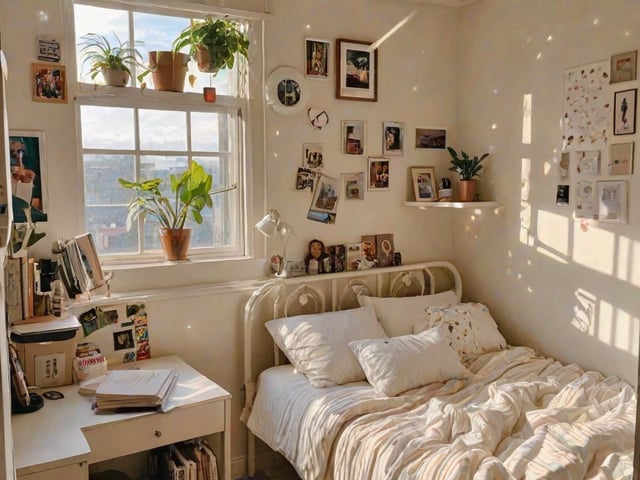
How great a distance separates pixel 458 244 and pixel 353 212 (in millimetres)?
748

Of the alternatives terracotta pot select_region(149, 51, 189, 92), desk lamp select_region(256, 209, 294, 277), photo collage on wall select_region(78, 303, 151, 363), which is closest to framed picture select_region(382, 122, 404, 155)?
desk lamp select_region(256, 209, 294, 277)

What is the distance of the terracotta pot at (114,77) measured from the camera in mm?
2482

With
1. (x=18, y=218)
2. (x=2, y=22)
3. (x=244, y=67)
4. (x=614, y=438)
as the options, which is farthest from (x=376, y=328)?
(x=2, y=22)

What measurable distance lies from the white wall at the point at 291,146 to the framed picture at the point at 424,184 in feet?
0.16

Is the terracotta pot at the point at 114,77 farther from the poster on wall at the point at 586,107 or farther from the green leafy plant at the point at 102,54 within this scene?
the poster on wall at the point at 586,107

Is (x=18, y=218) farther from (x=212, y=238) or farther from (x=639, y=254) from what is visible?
(x=639, y=254)

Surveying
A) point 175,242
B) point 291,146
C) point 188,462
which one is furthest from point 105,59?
point 188,462

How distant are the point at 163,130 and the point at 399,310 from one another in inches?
58.2

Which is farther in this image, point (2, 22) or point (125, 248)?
point (125, 248)

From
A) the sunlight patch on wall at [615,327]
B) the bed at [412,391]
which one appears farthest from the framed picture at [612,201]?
the bed at [412,391]

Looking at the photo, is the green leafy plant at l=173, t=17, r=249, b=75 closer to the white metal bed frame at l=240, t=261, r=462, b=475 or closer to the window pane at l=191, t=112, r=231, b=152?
the window pane at l=191, t=112, r=231, b=152

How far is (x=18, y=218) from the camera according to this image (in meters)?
2.22

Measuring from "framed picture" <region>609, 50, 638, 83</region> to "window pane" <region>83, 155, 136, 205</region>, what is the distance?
2156mm

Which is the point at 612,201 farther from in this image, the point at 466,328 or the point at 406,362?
the point at 406,362
